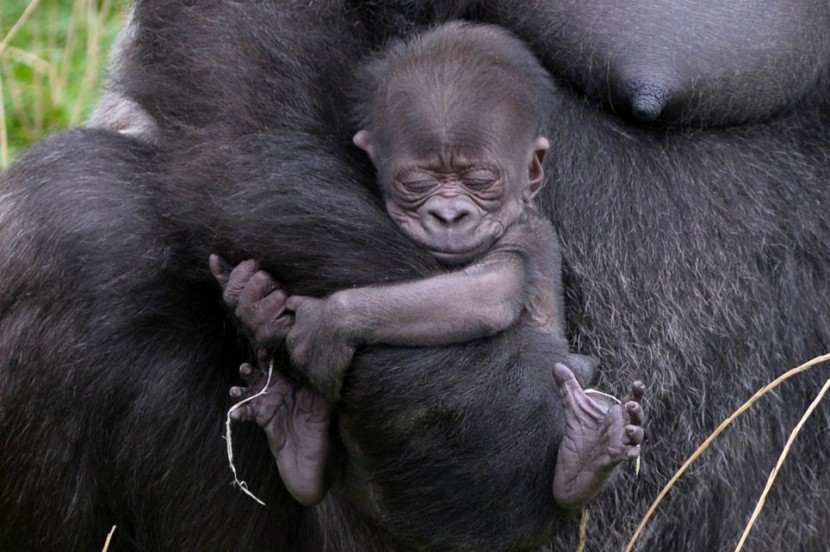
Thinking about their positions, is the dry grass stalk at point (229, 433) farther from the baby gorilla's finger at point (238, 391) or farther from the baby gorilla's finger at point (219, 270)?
the baby gorilla's finger at point (219, 270)

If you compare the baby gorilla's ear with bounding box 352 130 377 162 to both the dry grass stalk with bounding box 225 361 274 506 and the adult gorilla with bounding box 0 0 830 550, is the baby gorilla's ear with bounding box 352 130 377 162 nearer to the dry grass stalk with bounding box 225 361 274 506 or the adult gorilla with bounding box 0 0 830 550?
the adult gorilla with bounding box 0 0 830 550

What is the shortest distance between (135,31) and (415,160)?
59 centimetres

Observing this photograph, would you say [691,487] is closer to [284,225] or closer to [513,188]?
[513,188]

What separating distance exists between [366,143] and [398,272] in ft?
0.73

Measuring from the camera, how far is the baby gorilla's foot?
170 cm

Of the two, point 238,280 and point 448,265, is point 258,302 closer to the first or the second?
point 238,280

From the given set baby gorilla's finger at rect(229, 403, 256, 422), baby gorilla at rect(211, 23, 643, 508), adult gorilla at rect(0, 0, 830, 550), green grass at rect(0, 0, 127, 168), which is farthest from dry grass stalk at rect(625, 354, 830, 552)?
green grass at rect(0, 0, 127, 168)

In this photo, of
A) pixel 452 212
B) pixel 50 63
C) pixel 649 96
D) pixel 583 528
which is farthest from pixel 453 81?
pixel 50 63

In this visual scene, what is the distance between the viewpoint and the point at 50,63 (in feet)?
12.8

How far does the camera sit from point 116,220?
77.0 inches

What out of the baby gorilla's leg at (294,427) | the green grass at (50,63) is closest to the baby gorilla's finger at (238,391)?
the baby gorilla's leg at (294,427)

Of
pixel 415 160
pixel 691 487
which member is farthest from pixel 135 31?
pixel 691 487

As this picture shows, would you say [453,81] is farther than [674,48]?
No

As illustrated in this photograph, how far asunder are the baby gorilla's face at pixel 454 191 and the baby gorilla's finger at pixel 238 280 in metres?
0.20
